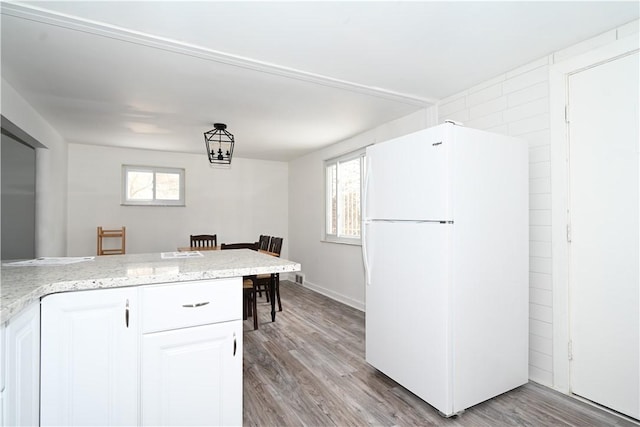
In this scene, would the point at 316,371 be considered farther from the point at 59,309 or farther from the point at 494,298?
the point at 59,309

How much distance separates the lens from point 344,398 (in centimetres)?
212

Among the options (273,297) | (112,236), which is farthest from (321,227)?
(112,236)

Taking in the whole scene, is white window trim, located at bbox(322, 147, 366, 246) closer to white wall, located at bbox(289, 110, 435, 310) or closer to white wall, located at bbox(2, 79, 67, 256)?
white wall, located at bbox(289, 110, 435, 310)

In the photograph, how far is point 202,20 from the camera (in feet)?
6.00

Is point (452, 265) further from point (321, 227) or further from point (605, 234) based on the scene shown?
point (321, 227)

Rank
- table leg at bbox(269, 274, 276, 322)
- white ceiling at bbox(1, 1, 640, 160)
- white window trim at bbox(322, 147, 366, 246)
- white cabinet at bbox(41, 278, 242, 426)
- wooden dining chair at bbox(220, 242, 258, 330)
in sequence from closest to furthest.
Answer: white cabinet at bbox(41, 278, 242, 426), white ceiling at bbox(1, 1, 640, 160), wooden dining chair at bbox(220, 242, 258, 330), table leg at bbox(269, 274, 276, 322), white window trim at bbox(322, 147, 366, 246)

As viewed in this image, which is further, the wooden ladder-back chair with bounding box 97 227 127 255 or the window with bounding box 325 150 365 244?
the wooden ladder-back chair with bounding box 97 227 127 255

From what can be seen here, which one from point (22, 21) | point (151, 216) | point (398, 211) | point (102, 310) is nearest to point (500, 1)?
point (398, 211)

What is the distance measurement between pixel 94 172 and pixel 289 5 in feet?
14.7

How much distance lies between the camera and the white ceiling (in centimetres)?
175

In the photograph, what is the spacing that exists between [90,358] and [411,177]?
187 centimetres

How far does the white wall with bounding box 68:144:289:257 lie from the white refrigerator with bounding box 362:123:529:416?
3.90 meters

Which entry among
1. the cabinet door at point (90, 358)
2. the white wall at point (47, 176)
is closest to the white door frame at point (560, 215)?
the cabinet door at point (90, 358)

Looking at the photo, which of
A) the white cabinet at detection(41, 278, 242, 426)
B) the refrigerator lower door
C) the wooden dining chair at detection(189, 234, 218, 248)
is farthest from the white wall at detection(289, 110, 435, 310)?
the white cabinet at detection(41, 278, 242, 426)
